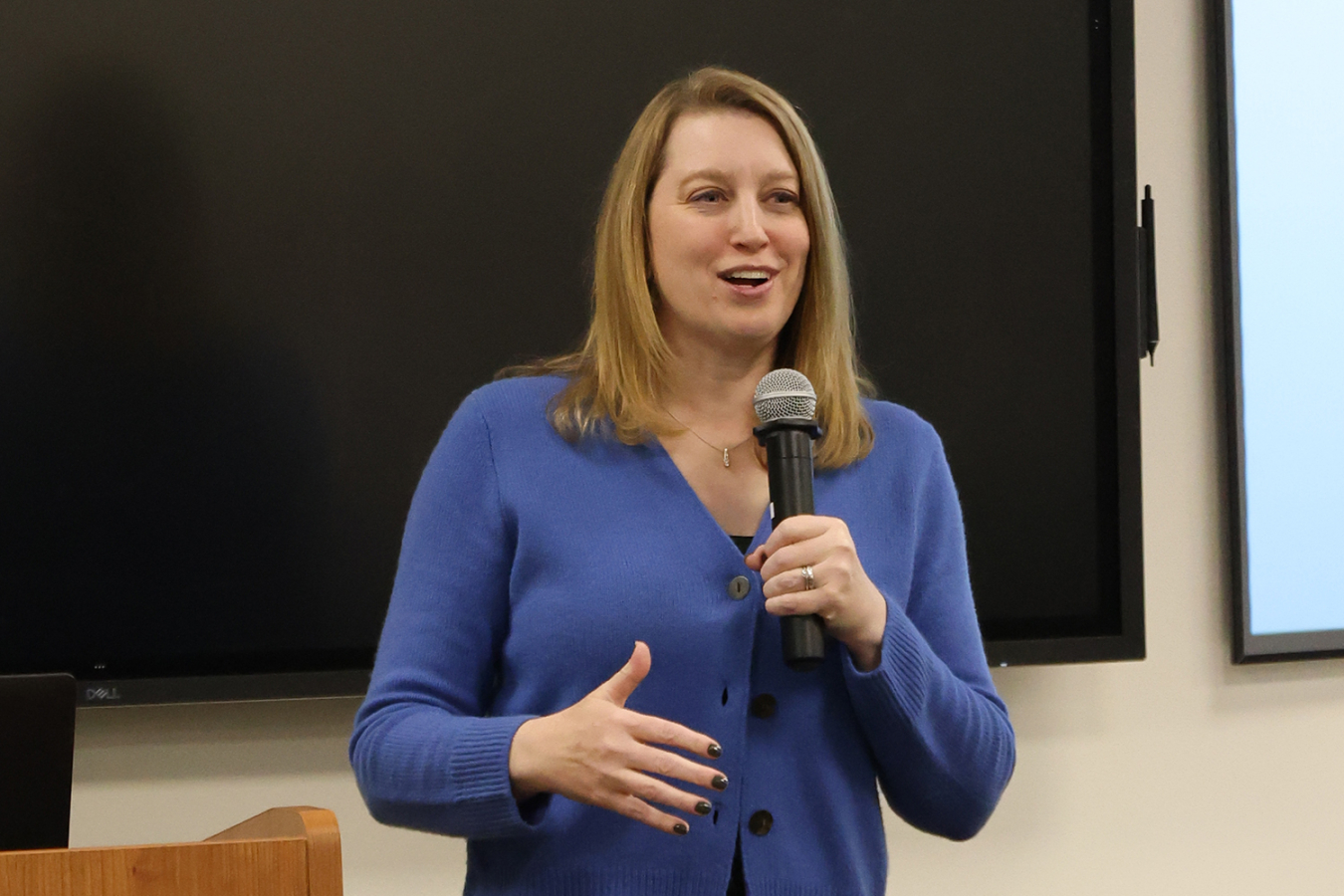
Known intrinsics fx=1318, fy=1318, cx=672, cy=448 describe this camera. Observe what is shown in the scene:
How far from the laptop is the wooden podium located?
194 millimetres

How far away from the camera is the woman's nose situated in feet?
4.59

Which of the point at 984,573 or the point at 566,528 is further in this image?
the point at 984,573

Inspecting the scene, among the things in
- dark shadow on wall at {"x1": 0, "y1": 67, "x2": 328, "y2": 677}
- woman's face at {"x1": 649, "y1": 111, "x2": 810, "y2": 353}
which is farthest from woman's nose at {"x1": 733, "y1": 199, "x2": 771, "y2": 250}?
dark shadow on wall at {"x1": 0, "y1": 67, "x2": 328, "y2": 677}

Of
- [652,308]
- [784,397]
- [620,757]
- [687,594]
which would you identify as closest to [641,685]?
[687,594]

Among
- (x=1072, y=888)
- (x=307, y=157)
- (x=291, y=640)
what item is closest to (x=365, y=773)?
(x=291, y=640)

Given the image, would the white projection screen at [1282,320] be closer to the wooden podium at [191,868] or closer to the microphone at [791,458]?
the microphone at [791,458]

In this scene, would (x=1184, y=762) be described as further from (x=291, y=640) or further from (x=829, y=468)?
(x=291, y=640)

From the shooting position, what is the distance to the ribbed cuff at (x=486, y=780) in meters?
1.19

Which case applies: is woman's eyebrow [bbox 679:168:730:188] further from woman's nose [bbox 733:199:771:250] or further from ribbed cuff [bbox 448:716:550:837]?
ribbed cuff [bbox 448:716:550:837]

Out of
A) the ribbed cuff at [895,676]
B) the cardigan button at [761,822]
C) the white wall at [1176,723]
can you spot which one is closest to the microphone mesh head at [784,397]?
the ribbed cuff at [895,676]

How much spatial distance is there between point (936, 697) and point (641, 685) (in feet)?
0.96

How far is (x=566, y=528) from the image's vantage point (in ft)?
4.42

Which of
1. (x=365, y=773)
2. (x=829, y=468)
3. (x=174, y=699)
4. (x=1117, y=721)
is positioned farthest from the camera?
(x=1117, y=721)

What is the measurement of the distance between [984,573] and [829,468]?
42.0 inches
